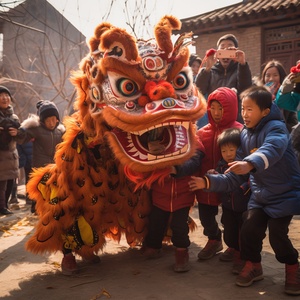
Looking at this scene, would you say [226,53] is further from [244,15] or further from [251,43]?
[251,43]

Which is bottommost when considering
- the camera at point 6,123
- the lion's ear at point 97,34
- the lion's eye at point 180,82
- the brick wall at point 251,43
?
the camera at point 6,123

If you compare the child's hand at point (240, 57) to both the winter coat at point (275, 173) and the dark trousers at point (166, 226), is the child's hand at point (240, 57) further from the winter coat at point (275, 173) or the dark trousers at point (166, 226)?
the dark trousers at point (166, 226)

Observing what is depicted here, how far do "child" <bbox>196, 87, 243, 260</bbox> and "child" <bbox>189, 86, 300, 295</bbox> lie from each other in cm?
41

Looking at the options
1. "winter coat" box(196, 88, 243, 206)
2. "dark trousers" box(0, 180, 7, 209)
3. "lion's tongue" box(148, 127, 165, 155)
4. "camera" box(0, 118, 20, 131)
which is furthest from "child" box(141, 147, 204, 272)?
"dark trousers" box(0, 180, 7, 209)

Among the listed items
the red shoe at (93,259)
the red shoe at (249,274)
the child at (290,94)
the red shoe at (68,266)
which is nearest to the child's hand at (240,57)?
the child at (290,94)

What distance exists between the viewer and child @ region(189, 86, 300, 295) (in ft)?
8.29

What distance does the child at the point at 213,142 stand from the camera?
125 inches

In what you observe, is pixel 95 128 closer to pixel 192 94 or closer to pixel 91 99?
pixel 91 99

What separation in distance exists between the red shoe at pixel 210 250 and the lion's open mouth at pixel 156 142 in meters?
0.97

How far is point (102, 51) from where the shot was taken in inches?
112

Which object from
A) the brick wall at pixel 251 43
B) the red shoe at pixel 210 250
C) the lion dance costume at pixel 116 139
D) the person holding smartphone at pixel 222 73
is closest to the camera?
the lion dance costume at pixel 116 139

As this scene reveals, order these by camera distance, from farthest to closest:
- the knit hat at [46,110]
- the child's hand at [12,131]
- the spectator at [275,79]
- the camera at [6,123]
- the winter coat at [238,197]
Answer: the camera at [6,123], the child's hand at [12,131], the knit hat at [46,110], the spectator at [275,79], the winter coat at [238,197]

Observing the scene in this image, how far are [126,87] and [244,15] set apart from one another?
8.53 metres

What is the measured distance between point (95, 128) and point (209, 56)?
2.00m
